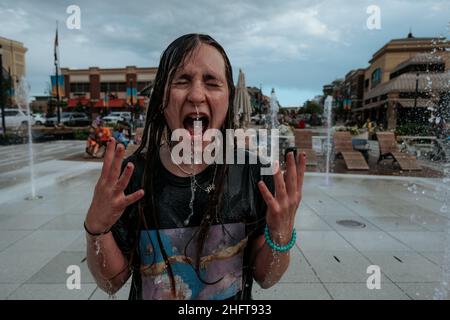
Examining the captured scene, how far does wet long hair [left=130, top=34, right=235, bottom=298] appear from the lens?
124 centimetres

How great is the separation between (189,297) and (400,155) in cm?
1141

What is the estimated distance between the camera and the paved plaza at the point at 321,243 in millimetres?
3121

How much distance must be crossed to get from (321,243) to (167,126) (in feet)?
11.3

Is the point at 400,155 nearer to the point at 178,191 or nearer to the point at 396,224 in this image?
the point at 396,224

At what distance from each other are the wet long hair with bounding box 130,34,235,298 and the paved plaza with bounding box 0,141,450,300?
2025 mm

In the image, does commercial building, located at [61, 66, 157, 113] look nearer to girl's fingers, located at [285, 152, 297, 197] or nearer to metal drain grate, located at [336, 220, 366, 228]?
metal drain grate, located at [336, 220, 366, 228]

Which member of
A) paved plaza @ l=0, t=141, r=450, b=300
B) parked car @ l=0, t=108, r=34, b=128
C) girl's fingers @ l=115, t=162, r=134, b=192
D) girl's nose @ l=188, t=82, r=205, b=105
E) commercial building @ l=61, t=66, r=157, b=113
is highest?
commercial building @ l=61, t=66, r=157, b=113

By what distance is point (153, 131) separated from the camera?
142 centimetres

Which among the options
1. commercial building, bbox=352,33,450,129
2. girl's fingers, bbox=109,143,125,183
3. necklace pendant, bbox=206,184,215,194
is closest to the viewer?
girl's fingers, bbox=109,143,125,183

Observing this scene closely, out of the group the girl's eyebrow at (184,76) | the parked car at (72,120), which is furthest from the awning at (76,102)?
the girl's eyebrow at (184,76)

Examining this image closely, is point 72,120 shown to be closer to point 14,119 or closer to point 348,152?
point 14,119

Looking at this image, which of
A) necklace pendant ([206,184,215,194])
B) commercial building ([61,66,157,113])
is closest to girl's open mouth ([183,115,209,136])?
necklace pendant ([206,184,215,194])

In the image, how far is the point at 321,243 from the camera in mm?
4262
